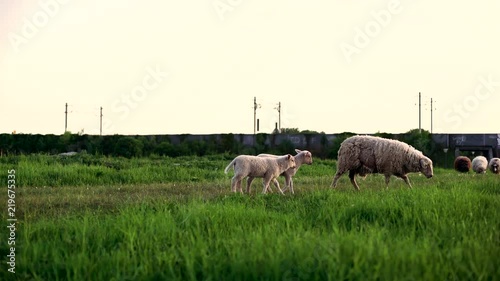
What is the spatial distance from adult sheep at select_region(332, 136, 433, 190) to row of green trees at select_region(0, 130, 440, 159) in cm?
1668

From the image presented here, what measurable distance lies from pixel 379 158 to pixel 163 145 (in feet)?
63.2

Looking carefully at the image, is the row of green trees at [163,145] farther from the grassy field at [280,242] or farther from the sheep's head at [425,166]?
the grassy field at [280,242]

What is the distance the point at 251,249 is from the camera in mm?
4277

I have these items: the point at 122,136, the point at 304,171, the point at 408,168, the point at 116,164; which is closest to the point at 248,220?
the point at 408,168

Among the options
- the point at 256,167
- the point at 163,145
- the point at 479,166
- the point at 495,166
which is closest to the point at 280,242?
the point at 256,167

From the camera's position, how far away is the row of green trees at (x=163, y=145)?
29469 millimetres

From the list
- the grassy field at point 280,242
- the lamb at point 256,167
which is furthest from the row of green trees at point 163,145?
the grassy field at point 280,242

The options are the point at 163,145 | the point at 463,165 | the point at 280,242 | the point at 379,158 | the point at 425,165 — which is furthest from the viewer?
the point at 163,145

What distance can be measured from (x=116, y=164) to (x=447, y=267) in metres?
14.6

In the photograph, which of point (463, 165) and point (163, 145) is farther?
point (163, 145)

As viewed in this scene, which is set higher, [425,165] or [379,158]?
[379,158]

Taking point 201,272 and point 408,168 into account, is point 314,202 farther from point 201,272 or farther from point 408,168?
point 408,168

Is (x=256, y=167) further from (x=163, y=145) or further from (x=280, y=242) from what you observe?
(x=163, y=145)

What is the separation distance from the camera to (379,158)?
478 inches
